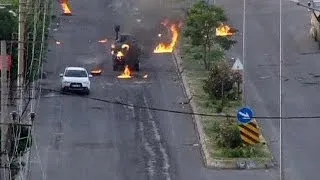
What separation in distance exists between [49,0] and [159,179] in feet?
67.8

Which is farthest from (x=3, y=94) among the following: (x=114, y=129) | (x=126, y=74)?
(x=126, y=74)

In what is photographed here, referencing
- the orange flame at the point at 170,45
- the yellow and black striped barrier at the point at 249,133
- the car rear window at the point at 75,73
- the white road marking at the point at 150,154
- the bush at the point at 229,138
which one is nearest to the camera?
the white road marking at the point at 150,154

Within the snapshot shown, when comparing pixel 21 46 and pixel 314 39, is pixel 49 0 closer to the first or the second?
pixel 314 39

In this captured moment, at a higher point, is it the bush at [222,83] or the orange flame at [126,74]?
the bush at [222,83]

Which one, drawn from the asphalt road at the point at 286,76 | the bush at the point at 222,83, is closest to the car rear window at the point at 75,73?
the bush at the point at 222,83

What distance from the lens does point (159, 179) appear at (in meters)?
35.0

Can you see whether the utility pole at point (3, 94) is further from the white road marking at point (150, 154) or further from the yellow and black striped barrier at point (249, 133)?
the yellow and black striped barrier at point (249, 133)

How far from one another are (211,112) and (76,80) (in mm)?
7041

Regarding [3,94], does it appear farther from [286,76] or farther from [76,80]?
[286,76]

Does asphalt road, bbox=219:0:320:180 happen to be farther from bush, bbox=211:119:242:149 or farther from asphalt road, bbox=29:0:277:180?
asphalt road, bbox=29:0:277:180

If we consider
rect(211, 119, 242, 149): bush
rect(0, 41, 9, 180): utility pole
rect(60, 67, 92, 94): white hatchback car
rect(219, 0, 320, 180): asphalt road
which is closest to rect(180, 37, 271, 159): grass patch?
rect(211, 119, 242, 149): bush

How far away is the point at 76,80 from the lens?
47250mm

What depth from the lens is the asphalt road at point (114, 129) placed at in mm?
35969

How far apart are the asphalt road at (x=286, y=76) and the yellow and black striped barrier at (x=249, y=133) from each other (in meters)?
0.91
